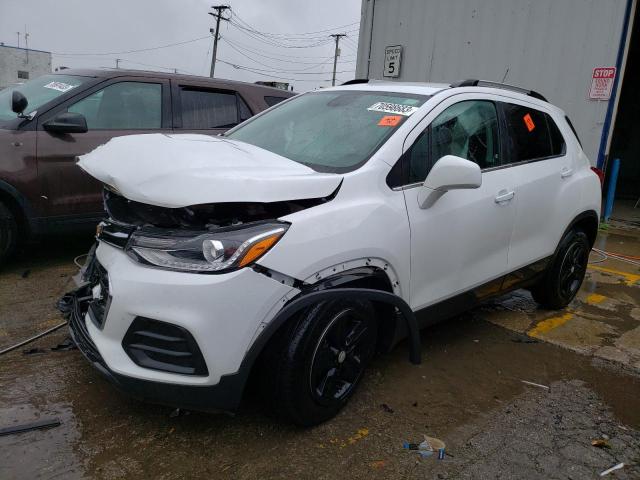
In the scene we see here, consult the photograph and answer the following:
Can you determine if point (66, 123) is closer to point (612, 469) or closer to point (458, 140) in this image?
point (458, 140)

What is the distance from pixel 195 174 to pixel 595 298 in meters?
4.28

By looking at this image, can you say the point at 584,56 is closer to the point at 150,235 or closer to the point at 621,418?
the point at 621,418

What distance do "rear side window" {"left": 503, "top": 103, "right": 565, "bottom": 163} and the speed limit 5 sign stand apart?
5995 mm

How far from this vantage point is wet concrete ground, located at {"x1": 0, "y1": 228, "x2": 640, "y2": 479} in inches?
90.7

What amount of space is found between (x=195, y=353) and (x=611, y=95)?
7.52 m

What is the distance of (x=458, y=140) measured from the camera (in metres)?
3.19

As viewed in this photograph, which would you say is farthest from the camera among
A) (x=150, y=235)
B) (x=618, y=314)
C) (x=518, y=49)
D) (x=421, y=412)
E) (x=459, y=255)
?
(x=518, y=49)

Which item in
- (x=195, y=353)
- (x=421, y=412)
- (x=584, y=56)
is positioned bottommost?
(x=421, y=412)

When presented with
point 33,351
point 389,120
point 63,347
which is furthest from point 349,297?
point 33,351

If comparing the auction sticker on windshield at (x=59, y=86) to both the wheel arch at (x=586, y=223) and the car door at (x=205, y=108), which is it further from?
the wheel arch at (x=586, y=223)

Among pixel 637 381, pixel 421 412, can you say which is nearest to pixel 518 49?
pixel 637 381

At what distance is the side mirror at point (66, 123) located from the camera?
4.34m

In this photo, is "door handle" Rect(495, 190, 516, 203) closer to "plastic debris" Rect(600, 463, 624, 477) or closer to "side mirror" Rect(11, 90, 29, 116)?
"plastic debris" Rect(600, 463, 624, 477)

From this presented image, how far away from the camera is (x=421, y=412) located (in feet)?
9.24
